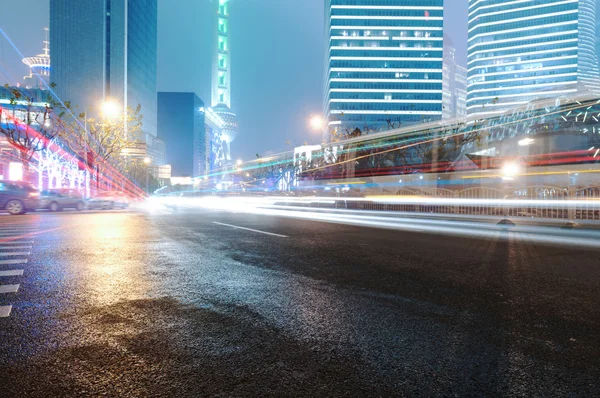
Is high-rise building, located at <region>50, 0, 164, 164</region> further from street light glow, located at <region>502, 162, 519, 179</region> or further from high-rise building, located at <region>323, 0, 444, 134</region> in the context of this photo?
street light glow, located at <region>502, 162, 519, 179</region>

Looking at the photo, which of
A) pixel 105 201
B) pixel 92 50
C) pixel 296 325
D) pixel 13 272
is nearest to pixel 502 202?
pixel 296 325

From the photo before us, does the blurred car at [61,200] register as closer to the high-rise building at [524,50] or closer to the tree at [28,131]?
the tree at [28,131]

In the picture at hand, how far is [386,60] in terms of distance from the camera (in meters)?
126

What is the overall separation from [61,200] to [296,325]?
26852 millimetres

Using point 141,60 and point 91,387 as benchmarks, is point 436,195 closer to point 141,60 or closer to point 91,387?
point 91,387

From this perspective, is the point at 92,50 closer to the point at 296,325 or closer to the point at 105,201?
the point at 105,201

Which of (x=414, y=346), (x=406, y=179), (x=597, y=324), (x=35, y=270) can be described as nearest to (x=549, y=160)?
(x=406, y=179)

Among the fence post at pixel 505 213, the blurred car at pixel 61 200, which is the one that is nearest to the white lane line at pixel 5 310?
the fence post at pixel 505 213

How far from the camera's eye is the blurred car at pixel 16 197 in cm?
2034

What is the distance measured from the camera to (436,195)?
61.8ft

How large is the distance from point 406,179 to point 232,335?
22.0 metres

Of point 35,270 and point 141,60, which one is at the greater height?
point 141,60

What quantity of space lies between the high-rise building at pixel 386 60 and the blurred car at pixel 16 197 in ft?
355

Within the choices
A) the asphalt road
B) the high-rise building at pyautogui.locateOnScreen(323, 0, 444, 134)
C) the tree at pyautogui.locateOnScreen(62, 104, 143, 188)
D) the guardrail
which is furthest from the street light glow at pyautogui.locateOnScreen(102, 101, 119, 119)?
the high-rise building at pyautogui.locateOnScreen(323, 0, 444, 134)
